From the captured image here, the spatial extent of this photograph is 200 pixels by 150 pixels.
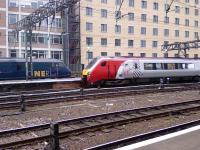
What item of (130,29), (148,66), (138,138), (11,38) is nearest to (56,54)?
(11,38)

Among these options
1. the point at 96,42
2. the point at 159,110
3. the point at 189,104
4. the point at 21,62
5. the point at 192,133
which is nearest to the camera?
the point at 192,133

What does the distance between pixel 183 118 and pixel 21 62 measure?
27334 millimetres

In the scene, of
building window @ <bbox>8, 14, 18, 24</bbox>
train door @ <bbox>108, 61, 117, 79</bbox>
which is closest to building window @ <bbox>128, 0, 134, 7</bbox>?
building window @ <bbox>8, 14, 18, 24</bbox>

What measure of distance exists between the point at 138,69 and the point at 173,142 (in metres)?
19.9

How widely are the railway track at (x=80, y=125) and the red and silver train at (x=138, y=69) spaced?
36.5 ft

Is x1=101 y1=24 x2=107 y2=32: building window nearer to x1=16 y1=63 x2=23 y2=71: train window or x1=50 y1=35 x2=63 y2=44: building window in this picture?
x1=50 y1=35 x2=63 y2=44: building window

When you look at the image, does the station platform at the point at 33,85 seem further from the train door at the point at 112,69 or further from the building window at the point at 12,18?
the building window at the point at 12,18

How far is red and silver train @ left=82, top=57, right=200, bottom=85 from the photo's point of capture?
26.8m

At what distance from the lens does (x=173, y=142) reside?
949 centimetres

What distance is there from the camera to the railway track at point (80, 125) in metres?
10.3

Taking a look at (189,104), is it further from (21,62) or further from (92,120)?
(21,62)

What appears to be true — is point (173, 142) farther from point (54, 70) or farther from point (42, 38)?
point (42, 38)

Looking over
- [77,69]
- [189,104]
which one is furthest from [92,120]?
[77,69]

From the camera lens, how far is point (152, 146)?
9133mm
